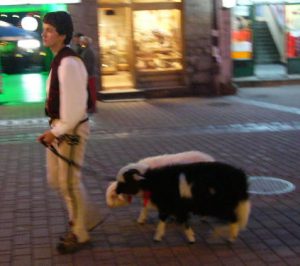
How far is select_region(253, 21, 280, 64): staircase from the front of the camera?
20.8 metres

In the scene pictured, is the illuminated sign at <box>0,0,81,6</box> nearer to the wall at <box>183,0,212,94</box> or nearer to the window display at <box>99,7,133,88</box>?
the window display at <box>99,7,133,88</box>

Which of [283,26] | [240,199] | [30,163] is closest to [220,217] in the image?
[240,199]

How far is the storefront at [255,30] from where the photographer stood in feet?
58.5

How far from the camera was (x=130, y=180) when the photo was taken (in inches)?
192

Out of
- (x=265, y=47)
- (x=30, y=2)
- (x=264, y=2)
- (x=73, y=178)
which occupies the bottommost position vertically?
(x=73, y=178)

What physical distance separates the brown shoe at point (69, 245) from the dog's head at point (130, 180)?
547 mm

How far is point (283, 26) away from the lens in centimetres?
1905

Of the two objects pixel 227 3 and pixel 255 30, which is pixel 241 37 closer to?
pixel 255 30

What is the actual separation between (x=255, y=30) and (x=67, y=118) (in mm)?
15548

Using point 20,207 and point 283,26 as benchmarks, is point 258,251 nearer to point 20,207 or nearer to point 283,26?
point 20,207

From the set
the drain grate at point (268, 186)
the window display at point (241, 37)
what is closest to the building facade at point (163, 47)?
the window display at point (241, 37)

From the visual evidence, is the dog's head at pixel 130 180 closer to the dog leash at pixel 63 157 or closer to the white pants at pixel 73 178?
the white pants at pixel 73 178

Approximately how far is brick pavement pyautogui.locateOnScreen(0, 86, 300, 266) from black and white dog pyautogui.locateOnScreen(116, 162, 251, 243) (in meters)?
0.28

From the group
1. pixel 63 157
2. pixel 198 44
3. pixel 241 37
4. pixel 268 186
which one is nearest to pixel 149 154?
pixel 268 186
